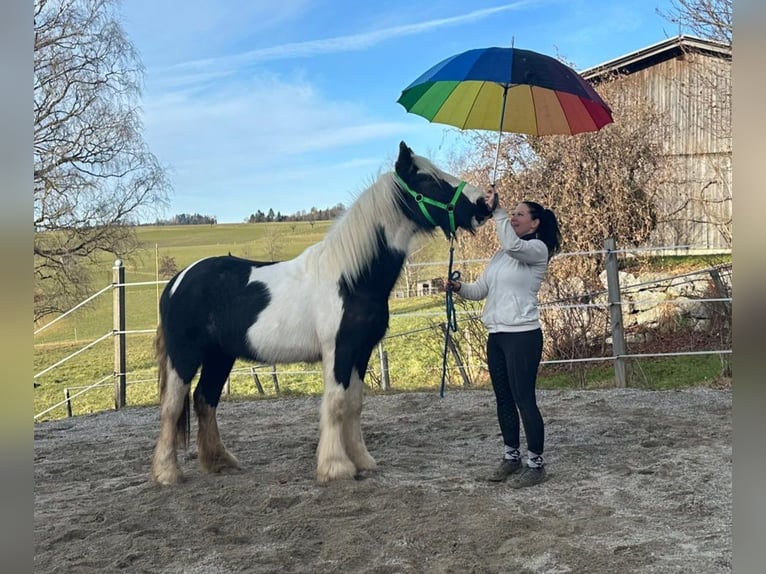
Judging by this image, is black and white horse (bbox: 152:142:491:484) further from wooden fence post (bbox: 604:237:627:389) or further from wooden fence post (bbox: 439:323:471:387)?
wooden fence post (bbox: 439:323:471:387)

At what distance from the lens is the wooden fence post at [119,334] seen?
6.48m

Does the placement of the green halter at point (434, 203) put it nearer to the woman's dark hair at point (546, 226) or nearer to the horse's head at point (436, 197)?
the horse's head at point (436, 197)

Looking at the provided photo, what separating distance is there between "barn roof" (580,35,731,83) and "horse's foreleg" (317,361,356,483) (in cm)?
821

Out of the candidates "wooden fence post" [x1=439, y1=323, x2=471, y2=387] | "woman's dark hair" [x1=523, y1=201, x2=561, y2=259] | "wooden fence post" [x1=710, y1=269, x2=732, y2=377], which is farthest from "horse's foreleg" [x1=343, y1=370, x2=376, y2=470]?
"wooden fence post" [x1=710, y1=269, x2=732, y2=377]

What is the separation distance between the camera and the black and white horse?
129 inches

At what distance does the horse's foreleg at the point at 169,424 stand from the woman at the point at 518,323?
1849 mm

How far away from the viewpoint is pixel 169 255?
8938 millimetres

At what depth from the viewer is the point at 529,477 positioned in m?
3.23

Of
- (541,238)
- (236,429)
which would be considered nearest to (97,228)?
(236,429)

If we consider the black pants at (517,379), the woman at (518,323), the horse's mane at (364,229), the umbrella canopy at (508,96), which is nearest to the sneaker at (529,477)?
the woman at (518,323)

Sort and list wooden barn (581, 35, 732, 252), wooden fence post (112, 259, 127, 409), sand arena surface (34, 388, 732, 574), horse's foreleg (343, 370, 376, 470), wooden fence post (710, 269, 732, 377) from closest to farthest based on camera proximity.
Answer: sand arena surface (34, 388, 732, 574), horse's foreleg (343, 370, 376, 470), wooden fence post (710, 269, 732, 377), wooden fence post (112, 259, 127, 409), wooden barn (581, 35, 732, 252)

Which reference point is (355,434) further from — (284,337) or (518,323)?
(518,323)
